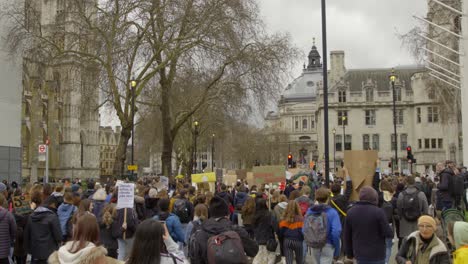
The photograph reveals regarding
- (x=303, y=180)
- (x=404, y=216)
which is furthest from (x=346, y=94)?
(x=404, y=216)

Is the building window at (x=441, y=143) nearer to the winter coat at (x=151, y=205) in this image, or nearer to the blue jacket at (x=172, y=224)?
the winter coat at (x=151, y=205)

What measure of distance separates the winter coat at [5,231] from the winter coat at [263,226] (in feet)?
14.3

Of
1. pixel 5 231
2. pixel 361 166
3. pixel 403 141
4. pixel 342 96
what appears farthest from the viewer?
pixel 342 96

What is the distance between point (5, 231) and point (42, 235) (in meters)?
0.55

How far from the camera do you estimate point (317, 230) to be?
973cm

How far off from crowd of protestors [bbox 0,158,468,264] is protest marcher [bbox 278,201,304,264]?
18 millimetres

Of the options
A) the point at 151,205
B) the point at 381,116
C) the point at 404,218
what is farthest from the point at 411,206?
the point at 381,116

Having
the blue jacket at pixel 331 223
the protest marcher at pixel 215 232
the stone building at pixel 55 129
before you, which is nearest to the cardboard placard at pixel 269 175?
the blue jacket at pixel 331 223

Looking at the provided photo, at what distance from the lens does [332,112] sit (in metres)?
78.6

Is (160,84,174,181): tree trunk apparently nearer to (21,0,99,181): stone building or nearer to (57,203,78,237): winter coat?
(21,0,99,181): stone building

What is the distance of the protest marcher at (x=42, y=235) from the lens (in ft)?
30.0

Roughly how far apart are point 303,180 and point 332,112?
57.5 meters

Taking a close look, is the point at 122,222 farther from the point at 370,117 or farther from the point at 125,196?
the point at 370,117

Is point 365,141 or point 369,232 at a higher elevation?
point 365,141
